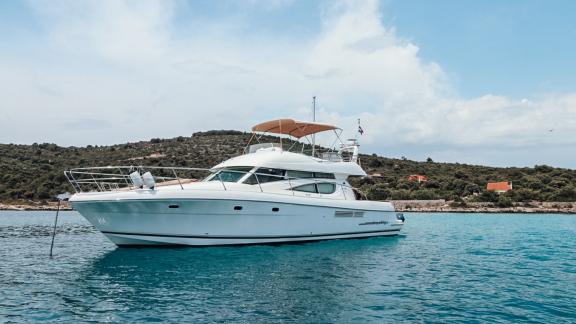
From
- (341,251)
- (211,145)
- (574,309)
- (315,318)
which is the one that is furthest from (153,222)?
(211,145)

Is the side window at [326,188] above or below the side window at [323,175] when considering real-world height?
below

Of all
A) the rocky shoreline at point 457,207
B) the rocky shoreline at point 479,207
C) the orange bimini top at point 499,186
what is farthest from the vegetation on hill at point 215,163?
the rocky shoreline at point 457,207

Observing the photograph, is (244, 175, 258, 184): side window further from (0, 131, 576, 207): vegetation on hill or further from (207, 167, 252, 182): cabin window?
(0, 131, 576, 207): vegetation on hill

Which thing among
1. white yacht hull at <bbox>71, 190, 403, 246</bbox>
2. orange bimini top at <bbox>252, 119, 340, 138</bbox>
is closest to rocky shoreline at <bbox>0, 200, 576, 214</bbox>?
orange bimini top at <bbox>252, 119, 340, 138</bbox>

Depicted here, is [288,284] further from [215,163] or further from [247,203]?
[215,163]

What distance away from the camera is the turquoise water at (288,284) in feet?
25.9

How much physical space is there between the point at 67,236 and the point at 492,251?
18.5 meters

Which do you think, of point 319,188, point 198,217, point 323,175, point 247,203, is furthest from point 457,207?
point 198,217

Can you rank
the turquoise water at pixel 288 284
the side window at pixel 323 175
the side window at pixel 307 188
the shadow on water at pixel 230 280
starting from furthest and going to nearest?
the side window at pixel 323 175 → the side window at pixel 307 188 → the shadow on water at pixel 230 280 → the turquoise water at pixel 288 284

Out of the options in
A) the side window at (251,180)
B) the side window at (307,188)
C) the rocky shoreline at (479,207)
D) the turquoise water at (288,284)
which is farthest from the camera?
the rocky shoreline at (479,207)

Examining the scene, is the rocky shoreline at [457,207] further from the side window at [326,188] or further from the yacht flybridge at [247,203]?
the side window at [326,188]

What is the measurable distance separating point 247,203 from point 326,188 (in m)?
4.67

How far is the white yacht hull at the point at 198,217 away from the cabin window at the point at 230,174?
1.51 m

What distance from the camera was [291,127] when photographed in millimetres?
19250
